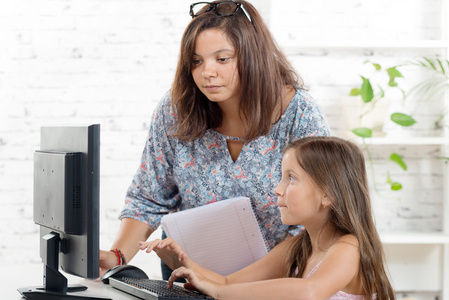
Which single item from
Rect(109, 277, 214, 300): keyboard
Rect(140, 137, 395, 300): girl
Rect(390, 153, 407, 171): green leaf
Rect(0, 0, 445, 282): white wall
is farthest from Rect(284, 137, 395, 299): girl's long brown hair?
Rect(0, 0, 445, 282): white wall

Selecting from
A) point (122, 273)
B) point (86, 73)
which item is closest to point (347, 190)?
point (122, 273)

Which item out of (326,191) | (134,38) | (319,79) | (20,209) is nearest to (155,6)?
(134,38)

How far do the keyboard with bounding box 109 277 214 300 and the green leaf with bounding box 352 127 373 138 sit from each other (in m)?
1.71

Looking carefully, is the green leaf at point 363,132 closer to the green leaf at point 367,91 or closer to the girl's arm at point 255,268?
the green leaf at point 367,91

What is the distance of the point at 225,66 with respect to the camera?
163 centimetres

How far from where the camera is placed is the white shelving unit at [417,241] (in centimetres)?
307

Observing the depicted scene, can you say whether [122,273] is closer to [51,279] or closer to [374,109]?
[51,279]

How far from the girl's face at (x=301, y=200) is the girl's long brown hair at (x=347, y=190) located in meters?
0.02

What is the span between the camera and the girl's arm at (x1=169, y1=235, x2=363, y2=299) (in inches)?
48.6

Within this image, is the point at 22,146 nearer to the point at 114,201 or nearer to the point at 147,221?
the point at 114,201

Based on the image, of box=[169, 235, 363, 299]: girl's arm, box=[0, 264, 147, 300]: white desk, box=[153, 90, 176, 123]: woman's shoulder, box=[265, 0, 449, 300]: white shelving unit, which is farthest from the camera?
box=[265, 0, 449, 300]: white shelving unit

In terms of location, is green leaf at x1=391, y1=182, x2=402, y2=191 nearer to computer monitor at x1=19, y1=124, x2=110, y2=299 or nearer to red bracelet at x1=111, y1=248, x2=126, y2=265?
red bracelet at x1=111, y1=248, x2=126, y2=265

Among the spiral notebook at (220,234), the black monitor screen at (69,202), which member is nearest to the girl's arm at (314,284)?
the black monitor screen at (69,202)

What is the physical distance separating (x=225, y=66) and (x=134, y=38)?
5.94 ft
